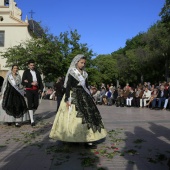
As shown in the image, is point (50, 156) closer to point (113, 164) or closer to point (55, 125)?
point (55, 125)

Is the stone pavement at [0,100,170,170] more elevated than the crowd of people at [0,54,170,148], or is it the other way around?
the crowd of people at [0,54,170,148]

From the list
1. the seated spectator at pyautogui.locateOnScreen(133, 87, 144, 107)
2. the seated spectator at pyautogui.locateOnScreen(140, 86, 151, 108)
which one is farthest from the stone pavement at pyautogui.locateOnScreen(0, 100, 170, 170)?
the seated spectator at pyautogui.locateOnScreen(133, 87, 144, 107)

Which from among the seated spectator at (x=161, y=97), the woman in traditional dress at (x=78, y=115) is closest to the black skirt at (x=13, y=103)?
the woman in traditional dress at (x=78, y=115)

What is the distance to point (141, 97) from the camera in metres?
17.2

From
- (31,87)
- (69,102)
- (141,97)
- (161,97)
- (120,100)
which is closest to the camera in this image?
(69,102)

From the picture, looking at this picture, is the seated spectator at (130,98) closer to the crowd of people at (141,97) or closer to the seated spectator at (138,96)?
the crowd of people at (141,97)

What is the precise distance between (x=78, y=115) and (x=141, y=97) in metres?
12.3

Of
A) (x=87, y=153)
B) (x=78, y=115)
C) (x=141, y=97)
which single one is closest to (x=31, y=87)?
(x=78, y=115)

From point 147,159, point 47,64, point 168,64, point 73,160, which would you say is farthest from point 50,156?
point 168,64

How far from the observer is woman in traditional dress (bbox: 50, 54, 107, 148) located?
5340mm

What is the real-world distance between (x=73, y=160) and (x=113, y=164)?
0.66 meters

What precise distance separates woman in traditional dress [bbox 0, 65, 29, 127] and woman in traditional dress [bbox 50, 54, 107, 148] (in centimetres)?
317

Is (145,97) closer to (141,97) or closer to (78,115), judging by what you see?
(141,97)

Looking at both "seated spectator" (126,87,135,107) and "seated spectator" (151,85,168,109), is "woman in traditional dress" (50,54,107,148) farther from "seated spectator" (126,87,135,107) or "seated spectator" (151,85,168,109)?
"seated spectator" (126,87,135,107)
